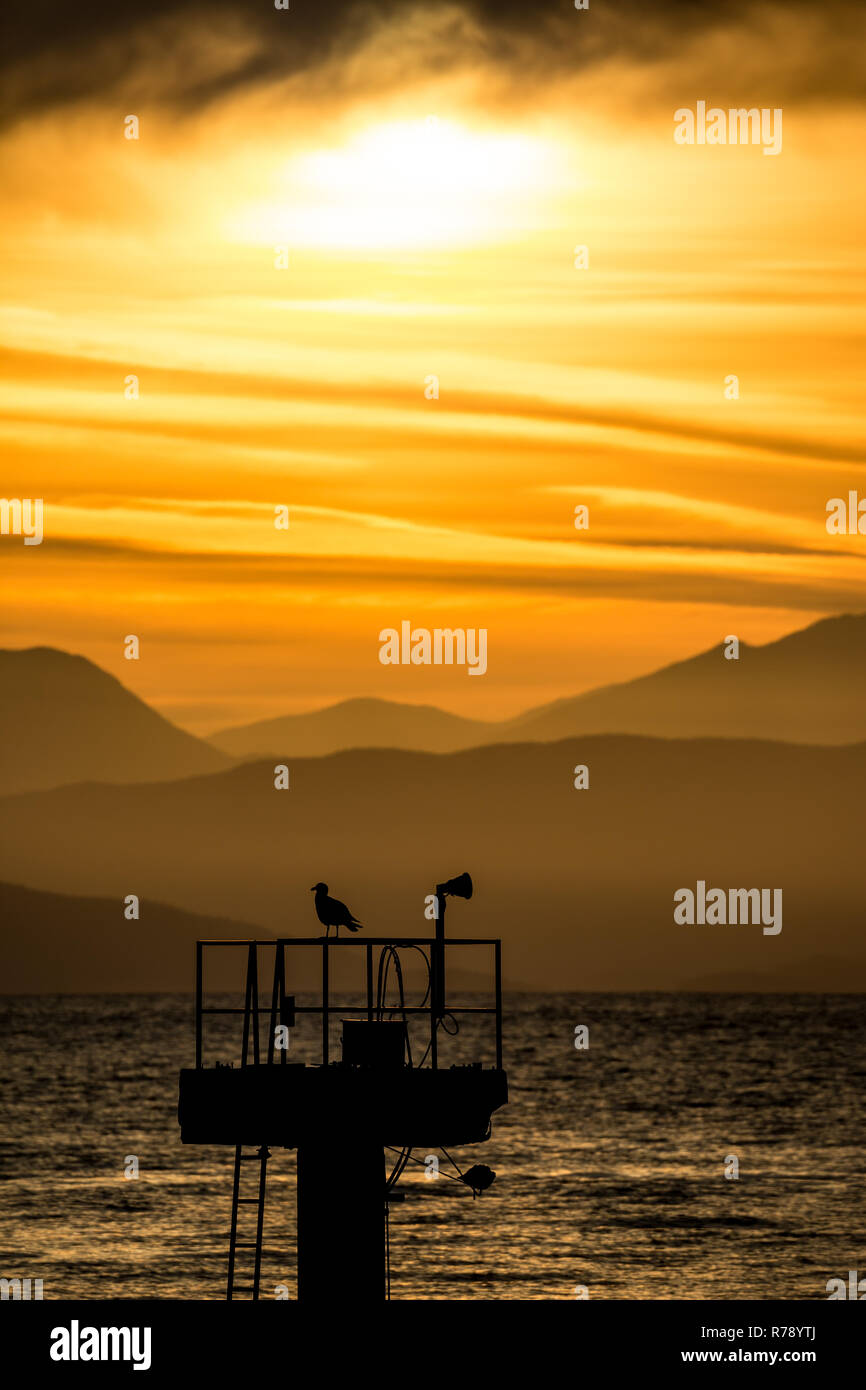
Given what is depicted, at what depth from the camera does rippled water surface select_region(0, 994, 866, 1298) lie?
170ft

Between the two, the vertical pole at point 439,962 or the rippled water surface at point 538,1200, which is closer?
the vertical pole at point 439,962

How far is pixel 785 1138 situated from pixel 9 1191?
44.5 metres

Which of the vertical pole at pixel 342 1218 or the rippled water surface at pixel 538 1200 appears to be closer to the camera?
the vertical pole at pixel 342 1218

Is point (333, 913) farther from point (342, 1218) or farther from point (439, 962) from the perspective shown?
point (342, 1218)

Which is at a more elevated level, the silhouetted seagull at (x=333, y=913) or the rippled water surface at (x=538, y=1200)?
the silhouetted seagull at (x=333, y=913)

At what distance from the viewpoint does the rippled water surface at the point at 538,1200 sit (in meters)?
51.9

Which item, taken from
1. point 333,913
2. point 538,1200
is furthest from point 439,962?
point 538,1200

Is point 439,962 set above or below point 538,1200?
above

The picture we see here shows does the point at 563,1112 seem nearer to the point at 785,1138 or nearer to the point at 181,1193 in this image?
the point at 785,1138

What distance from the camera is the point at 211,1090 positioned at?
23328 mm

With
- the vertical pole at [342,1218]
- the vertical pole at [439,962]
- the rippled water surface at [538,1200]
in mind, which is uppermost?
the vertical pole at [439,962]

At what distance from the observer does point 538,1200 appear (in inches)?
2699

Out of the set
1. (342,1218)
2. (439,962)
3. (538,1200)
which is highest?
(439,962)
